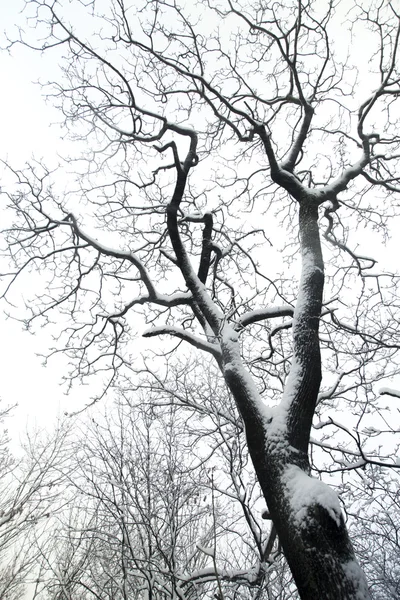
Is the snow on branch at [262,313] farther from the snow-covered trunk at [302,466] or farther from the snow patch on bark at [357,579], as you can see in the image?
the snow patch on bark at [357,579]

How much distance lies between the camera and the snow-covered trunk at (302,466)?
6.72 ft

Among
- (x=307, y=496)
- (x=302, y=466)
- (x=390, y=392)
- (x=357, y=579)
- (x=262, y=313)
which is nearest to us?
(x=357, y=579)

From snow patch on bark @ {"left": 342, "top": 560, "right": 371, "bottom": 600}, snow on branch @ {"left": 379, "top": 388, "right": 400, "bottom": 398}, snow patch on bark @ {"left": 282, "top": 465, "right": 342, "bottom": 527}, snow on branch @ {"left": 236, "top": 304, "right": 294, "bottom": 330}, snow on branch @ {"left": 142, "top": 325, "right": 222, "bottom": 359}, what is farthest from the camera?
snow on branch @ {"left": 236, "top": 304, "right": 294, "bottom": 330}

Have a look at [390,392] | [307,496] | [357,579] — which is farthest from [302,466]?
[390,392]

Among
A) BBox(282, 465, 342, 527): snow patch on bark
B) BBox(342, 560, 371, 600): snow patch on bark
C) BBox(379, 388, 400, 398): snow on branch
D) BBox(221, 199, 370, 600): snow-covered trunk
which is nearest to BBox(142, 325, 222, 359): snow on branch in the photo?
BBox(221, 199, 370, 600): snow-covered trunk

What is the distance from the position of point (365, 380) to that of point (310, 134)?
465cm

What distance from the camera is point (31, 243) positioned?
17.0ft

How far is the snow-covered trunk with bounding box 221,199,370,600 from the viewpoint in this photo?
2.05m

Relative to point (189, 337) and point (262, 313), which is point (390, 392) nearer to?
point (262, 313)

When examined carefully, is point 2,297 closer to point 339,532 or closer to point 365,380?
point 339,532

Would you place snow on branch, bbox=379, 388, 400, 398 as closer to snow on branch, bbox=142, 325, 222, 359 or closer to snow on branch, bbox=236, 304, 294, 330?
snow on branch, bbox=236, 304, 294, 330

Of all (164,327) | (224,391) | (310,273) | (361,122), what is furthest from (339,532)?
(361,122)

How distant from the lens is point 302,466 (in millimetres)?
2617

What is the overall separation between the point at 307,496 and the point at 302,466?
325mm
